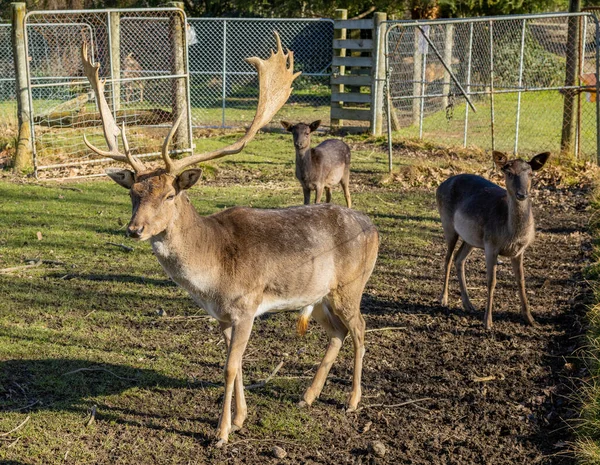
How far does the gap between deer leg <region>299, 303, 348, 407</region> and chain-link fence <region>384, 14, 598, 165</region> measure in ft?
27.5

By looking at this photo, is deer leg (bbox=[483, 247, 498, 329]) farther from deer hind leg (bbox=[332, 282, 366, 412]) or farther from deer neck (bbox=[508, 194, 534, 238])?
deer hind leg (bbox=[332, 282, 366, 412])

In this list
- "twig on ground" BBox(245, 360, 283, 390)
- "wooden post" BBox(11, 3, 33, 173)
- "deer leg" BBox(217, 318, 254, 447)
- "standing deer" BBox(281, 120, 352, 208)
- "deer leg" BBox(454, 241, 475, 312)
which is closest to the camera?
"deer leg" BBox(217, 318, 254, 447)

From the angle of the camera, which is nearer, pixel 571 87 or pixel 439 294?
pixel 439 294

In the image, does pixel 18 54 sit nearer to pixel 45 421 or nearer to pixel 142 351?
pixel 142 351

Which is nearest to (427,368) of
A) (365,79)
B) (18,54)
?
(18,54)

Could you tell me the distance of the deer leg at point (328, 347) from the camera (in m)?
5.41

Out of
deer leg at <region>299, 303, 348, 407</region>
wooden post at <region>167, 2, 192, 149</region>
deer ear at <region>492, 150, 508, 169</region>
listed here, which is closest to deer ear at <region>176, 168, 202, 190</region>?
deer leg at <region>299, 303, 348, 407</region>

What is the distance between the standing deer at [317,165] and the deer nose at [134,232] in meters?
6.13

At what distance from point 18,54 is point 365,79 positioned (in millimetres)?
8122

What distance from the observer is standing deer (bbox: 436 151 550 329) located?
270 inches

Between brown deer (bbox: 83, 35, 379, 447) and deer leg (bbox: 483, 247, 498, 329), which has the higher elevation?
brown deer (bbox: 83, 35, 379, 447)

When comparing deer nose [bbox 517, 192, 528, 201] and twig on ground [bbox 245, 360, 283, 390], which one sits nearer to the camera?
twig on ground [bbox 245, 360, 283, 390]

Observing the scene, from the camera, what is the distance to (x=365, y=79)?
1780 cm

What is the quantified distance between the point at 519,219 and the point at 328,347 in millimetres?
2322
